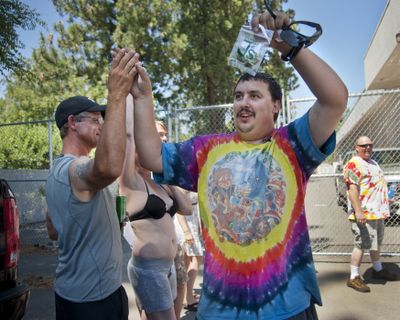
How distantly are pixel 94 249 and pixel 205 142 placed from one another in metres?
0.81

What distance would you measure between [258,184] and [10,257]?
1839mm

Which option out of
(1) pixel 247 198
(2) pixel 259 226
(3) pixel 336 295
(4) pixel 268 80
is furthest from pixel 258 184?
(3) pixel 336 295

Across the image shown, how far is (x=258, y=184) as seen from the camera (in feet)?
6.26

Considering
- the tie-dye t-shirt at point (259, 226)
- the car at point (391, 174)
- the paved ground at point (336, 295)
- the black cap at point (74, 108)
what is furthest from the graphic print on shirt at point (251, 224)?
the car at point (391, 174)

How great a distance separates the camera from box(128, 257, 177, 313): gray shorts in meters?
2.92

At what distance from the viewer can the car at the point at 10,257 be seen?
2.73 metres

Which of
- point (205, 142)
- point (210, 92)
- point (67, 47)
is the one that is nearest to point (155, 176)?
point (205, 142)

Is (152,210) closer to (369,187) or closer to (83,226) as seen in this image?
(83,226)

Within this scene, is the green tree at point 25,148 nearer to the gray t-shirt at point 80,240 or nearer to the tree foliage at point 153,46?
the tree foliage at point 153,46

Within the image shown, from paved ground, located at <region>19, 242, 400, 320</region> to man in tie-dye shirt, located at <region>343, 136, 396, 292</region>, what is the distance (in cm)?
31

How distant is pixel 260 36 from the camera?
1.69 meters

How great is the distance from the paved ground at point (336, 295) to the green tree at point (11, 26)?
4374mm

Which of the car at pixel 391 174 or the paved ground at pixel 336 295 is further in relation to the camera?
the car at pixel 391 174

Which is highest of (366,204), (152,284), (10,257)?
(10,257)
